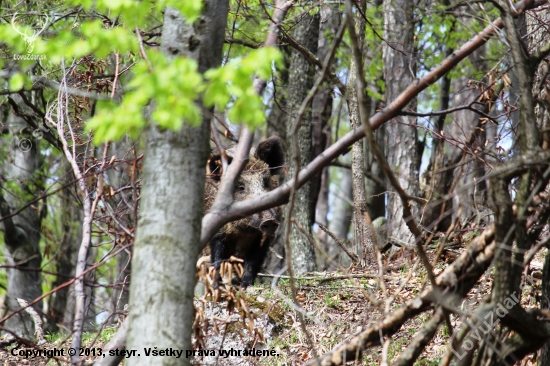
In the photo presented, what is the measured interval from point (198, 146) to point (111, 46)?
26.4 inches

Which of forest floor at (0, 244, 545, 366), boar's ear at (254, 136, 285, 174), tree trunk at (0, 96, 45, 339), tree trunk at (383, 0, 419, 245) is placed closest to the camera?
forest floor at (0, 244, 545, 366)

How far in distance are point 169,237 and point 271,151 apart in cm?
532

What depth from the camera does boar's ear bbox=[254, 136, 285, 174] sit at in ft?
27.7

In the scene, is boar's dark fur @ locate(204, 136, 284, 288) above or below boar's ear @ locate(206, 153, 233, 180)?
below

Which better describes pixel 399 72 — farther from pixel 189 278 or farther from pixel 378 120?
pixel 189 278

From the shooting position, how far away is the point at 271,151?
28.0 feet

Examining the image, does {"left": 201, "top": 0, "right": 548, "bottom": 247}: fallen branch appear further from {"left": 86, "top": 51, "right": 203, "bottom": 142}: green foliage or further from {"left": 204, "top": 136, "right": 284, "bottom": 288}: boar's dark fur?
{"left": 204, "top": 136, "right": 284, "bottom": 288}: boar's dark fur

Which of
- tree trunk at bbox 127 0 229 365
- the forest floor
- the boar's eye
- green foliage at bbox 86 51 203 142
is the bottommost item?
the forest floor

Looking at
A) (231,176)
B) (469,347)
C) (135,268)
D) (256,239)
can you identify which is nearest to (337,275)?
(256,239)

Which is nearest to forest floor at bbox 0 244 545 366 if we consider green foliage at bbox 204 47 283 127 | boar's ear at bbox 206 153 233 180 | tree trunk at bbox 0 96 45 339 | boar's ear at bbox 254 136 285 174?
boar's ear at bbox 206 153 233 180

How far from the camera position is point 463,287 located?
3879 millimetres

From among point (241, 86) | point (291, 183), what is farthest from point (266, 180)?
point (241, 86)

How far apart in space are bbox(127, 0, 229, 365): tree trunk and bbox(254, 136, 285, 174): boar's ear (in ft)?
16.3

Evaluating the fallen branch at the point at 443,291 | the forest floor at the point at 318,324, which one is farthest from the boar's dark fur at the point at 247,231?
the fallen branch at the point at 443,291
